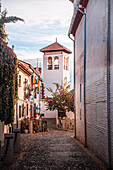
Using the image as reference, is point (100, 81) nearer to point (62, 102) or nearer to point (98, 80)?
point (98, 80)

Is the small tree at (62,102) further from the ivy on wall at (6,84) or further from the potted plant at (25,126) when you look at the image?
the ivy on wall at (6,84)

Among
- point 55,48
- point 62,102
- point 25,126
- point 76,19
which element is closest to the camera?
point 76,19

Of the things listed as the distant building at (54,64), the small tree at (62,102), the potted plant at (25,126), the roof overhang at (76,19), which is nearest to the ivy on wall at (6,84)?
the roof overhang at (76,19)

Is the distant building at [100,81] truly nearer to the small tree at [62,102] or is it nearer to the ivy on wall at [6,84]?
the ivy on wall at [6,84]

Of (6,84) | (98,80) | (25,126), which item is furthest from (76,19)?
(25,126)

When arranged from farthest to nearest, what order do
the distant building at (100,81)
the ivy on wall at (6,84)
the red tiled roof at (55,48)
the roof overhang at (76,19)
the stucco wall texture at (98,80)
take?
the red tiled roof at (55,48) → the roof overhang at (76,19) → the ivy on wall at (6,84) → the stucco wall texture at (98,80) → the distant building at (100,81)

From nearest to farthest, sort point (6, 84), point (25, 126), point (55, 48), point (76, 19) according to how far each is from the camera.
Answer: point (6, 84) → point (76, 19) → point (25, 126) → point (55, 48)

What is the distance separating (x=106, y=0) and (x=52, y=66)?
33.7m

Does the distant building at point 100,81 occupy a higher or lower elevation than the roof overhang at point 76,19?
lower

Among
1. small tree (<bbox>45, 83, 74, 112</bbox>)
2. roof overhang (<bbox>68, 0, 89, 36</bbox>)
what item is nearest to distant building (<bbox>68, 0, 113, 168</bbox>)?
roof overhang (<bbox>68, 0, 89, 36</bbox>)

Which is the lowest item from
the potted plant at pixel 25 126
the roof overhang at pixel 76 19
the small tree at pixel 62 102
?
the potted plant at pixel 25 126

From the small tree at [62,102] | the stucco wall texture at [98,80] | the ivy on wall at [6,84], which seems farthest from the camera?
the small tree at [62,102]

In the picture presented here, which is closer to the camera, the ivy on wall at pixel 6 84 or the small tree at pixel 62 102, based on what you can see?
the ivy on wall at pixel 6 84

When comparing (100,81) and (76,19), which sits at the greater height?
(76,19)
